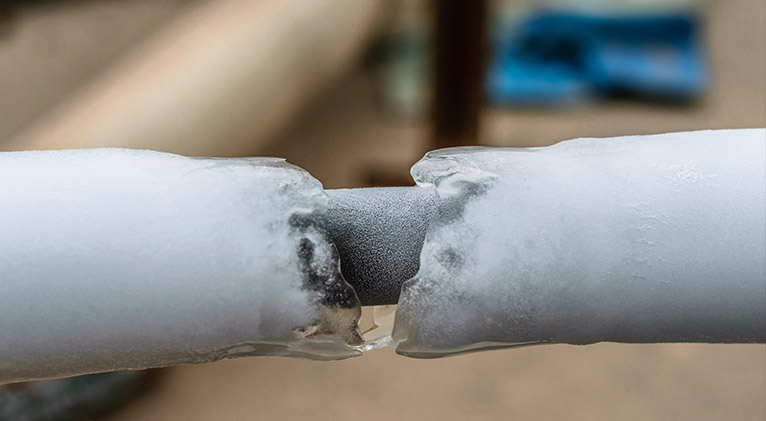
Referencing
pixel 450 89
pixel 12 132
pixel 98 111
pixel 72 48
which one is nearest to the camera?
pixel 98 111

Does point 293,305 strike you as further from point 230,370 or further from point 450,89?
point 450,89

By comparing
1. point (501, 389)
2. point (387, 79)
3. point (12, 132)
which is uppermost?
point (387, 79)

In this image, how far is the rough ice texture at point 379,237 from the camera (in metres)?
0.19

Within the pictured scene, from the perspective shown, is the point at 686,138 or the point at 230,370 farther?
the point at 230,370

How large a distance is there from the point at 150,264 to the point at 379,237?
6 centimetres

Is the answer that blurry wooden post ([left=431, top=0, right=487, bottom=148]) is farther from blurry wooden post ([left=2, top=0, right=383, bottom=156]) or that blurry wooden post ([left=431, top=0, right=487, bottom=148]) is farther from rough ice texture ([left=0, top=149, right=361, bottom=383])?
rough ice texture ([left=0, top=149, right=361, bottom=383])

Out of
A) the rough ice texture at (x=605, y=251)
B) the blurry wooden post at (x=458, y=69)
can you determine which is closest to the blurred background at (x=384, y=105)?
the blurry wooden post at (x=458, y=69)

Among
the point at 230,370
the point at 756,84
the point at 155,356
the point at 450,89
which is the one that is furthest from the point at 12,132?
the point at 756,84

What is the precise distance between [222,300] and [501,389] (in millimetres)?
712

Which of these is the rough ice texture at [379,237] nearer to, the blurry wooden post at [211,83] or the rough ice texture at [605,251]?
the rough ice texture at [605,251]

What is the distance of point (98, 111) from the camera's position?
0.82 meters

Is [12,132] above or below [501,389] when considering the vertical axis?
above

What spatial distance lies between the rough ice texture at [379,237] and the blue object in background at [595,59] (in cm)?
103

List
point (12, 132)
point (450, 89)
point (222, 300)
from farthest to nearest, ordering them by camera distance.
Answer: point (12, 132) → point (450, 89) → point (222, 300)
